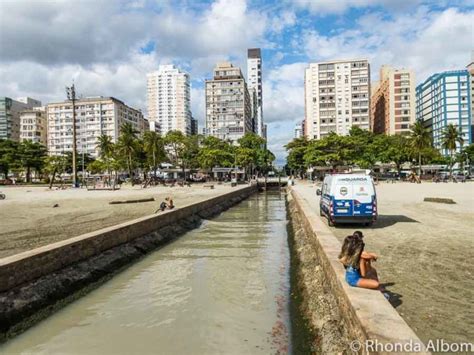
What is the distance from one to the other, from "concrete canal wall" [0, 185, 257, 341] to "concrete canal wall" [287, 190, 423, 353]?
5864 mm

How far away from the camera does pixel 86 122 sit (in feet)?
489

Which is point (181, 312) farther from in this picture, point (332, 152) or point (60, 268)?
point (332, 152)

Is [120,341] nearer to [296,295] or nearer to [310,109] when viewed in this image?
[296,295]

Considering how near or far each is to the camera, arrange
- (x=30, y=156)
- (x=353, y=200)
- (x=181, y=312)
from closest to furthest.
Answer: (x=181, y=312)
(x=353, y=200)
(x=30, y=156)

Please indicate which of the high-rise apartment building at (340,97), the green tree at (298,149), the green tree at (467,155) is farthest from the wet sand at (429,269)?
the high-rise apartment building at (340,97)

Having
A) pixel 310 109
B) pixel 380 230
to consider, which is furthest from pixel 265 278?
pixel 310 109

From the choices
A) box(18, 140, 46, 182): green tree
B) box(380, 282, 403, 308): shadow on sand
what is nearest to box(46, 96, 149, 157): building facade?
box(18, 140, 46, 182): green tree

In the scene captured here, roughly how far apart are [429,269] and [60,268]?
9118 mm

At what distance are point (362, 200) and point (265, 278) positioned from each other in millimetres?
5629

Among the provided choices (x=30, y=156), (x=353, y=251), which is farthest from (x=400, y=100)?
(x=353, y=251)

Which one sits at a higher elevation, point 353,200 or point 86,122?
point 86,122

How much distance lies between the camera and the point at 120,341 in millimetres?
7355

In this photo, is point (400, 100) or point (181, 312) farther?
point (400, 100)

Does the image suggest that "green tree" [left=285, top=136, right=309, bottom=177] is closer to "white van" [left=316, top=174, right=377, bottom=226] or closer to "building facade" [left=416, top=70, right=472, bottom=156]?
"building facade" [left=416, top=70, right=472, bottom=156]
